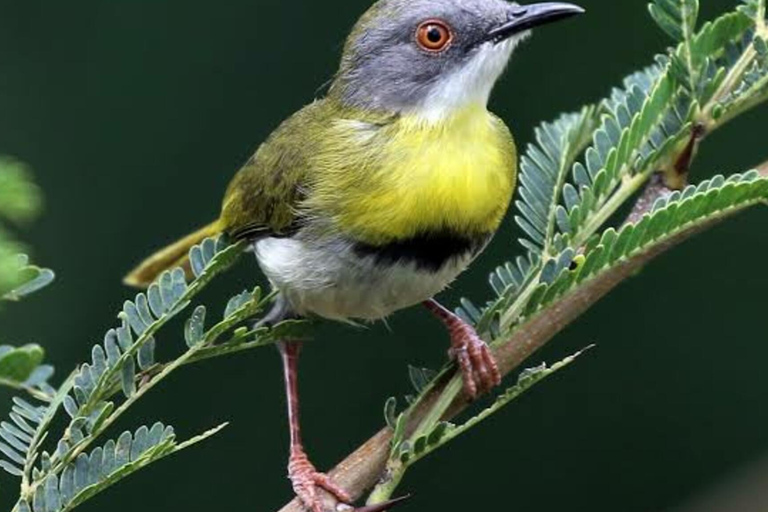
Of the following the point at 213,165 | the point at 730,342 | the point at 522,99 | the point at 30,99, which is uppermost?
the point at 30,99

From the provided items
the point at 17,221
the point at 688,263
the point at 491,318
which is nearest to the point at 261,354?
the point at 688,263

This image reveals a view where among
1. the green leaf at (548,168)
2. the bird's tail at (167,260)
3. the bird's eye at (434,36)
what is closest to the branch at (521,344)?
the green leaf at (548,168)

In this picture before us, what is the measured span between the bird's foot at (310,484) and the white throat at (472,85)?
808 mm

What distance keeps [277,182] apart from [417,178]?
49 cm

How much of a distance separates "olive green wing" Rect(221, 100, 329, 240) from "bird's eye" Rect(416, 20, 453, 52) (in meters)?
0.30

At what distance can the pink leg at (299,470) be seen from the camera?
8.24 feet

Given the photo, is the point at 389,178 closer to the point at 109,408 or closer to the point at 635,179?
the point at 635,179

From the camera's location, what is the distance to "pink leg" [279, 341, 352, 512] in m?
2.51

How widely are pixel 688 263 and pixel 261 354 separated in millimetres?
1923

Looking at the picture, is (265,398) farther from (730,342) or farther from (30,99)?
(730,342)

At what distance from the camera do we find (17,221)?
1.63 metres

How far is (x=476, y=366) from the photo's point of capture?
8.74 ft

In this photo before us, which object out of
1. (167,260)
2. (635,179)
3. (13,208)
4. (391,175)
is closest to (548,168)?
(635,179)

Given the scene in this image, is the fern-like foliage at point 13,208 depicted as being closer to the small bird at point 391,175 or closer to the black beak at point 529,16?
the small bird at point 391,175
